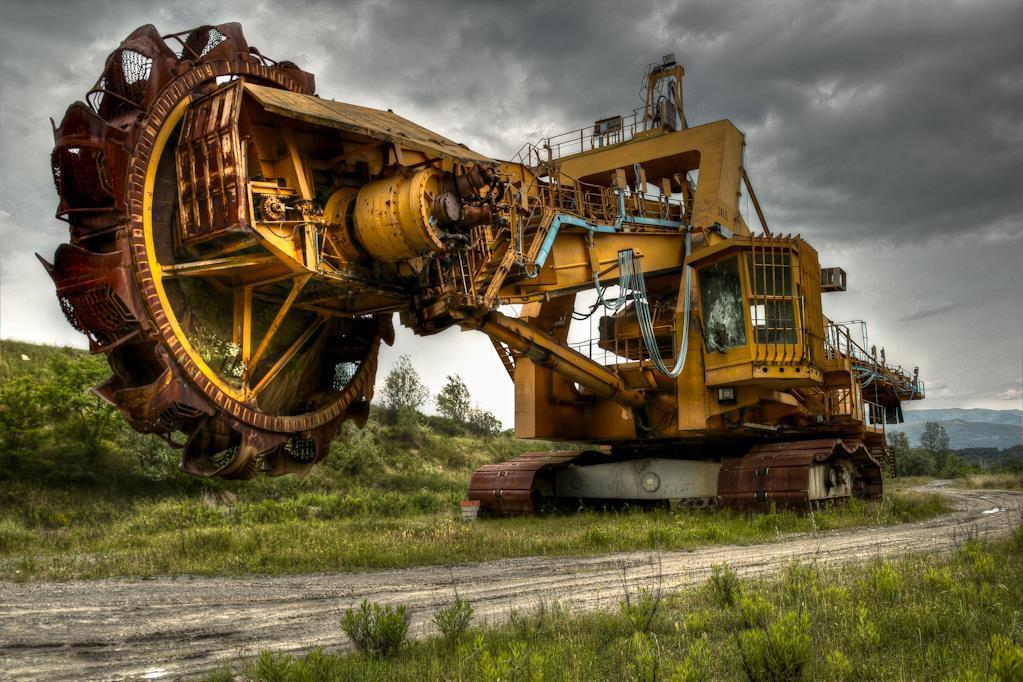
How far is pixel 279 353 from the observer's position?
12719 mm

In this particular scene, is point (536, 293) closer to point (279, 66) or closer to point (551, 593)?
point (279, 66)

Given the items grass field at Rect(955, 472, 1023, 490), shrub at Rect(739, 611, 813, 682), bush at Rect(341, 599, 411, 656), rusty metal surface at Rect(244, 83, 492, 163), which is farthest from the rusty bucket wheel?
grass field at Rect(955, 472, 1023, 490)

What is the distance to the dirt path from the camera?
5.82 meters

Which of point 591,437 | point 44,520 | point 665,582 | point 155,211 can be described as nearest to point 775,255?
point 591,437

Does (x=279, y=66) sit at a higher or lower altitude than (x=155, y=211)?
higher

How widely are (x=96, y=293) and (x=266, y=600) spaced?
414cm

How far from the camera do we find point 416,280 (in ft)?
40.9

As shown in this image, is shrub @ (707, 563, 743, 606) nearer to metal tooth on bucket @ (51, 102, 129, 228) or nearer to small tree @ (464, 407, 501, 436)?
metal tooth on bucket @ (51, 102, 129, 228)

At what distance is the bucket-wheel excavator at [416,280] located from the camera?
32.7 feet

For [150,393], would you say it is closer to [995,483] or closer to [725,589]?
[725,589]

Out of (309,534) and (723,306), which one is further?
(723,306)

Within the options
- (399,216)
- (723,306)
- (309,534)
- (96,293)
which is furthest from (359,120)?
(723,306)

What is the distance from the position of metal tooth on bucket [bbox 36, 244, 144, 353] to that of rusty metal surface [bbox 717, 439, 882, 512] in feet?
38.6

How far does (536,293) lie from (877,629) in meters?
10.3
